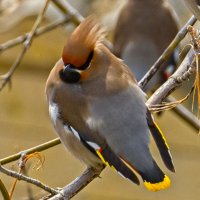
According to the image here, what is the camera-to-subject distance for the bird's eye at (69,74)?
3162 mm

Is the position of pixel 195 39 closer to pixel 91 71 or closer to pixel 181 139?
pixel 91 71

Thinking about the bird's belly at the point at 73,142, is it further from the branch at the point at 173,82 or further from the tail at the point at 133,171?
the branch at the point at 173,82

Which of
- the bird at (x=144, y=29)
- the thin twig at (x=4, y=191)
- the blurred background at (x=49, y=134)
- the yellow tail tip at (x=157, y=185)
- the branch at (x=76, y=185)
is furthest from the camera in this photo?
the blurred background at (x=49, y=134)

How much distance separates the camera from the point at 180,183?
22.8ft

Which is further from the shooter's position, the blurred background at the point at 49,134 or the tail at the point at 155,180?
the blurred background at the point at 49,134

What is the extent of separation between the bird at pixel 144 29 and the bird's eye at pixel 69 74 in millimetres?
1728

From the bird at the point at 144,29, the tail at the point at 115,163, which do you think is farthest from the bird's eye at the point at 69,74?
the bird at the point at 144,29

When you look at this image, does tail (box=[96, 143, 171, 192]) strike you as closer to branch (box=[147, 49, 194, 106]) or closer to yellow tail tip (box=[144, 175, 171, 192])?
yellow tail tip (box=[144, 175, 171, 192])

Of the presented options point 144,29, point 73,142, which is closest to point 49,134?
point 144,29

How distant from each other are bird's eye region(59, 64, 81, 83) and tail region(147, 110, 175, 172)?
1.07 ft

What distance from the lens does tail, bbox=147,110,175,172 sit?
116 inches

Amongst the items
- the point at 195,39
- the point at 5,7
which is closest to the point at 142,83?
the point at 195,39

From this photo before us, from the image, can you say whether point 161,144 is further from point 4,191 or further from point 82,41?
point 4,191

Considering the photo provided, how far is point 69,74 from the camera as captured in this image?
127 inches
